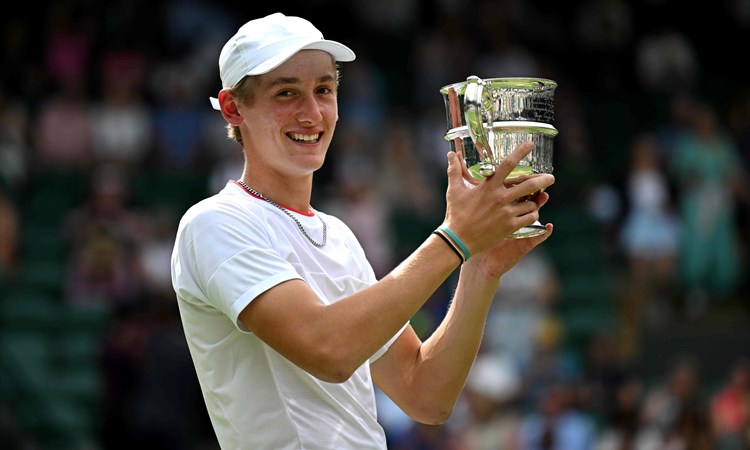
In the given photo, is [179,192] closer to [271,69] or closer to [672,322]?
[672,322]

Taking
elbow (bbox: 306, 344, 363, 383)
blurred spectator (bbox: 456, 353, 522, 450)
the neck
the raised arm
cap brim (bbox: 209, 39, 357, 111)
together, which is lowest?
blurred spectator (bbox: 456, 353, 522, 450)

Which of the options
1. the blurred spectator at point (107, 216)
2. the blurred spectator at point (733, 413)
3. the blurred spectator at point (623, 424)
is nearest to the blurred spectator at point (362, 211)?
the blurred spectator at point (107, 216)

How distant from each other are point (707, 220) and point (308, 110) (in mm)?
8309

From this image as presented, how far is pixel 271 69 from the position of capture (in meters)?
2.86

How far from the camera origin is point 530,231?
2.87 meters

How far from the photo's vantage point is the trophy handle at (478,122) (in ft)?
8.95

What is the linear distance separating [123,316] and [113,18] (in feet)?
12.5

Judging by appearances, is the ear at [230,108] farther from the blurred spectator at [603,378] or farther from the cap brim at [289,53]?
the blurred spectator at [603,378]

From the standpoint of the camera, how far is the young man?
8.73 feet

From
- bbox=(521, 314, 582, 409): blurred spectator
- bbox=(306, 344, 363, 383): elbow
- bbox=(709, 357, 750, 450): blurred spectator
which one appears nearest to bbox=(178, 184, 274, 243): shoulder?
bbox=(306, 344, 363, 383): elbow

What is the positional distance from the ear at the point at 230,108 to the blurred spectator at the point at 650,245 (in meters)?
8.10

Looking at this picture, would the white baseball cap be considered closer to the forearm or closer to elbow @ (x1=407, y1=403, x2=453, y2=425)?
the forearm

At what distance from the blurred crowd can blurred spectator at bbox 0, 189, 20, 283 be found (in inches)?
0.9

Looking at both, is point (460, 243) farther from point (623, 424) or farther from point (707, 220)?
point (707, 220)
